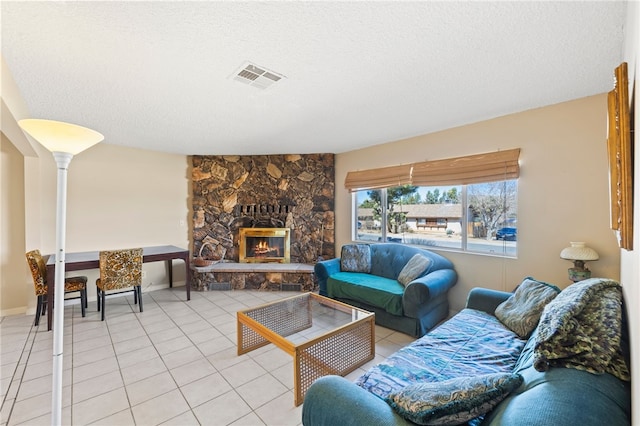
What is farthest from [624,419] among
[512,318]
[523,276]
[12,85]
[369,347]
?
[12,85]

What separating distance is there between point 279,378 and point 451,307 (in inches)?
92.9

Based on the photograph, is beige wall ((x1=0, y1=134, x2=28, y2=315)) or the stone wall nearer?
beige wall ((x1=0, y1=134, x2=28, y2=315))

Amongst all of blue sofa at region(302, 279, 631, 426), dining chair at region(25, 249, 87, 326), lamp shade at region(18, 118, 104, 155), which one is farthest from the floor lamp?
dining chair at region(25, 249, 87, 326)

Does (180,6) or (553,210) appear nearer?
(180,6)

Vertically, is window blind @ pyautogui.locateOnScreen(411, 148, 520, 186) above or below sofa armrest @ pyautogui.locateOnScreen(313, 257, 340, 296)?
above

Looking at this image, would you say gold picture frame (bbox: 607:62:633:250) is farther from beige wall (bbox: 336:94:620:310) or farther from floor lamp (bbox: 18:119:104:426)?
floor lamp (bbox: 18:119:104:426)

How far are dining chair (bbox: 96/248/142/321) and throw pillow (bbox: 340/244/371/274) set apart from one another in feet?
9.05

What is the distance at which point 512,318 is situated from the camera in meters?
2.13

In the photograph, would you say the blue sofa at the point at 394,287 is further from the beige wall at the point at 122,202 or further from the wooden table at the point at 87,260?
the beige wall at the point at 122,202

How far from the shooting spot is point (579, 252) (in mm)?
2385

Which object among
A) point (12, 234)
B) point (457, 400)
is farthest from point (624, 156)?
point (12, 234)

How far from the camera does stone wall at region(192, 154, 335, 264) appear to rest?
493 centimetres

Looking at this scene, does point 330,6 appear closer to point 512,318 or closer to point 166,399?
point 512,318

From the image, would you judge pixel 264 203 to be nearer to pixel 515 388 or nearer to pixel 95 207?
pixel 95 207
